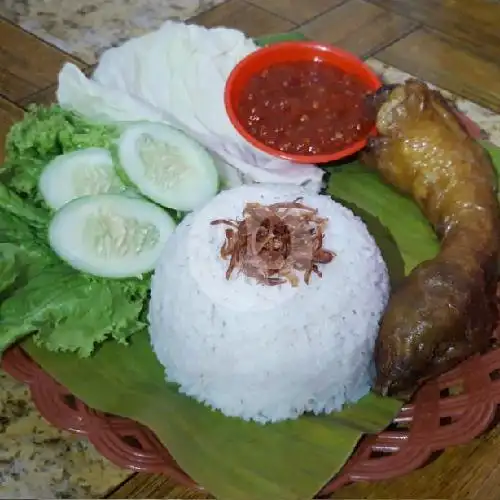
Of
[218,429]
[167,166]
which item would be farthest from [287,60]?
[218,429]

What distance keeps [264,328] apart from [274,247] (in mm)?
201

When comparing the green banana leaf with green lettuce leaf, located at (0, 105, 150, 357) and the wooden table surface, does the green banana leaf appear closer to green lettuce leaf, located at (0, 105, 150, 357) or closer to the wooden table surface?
green lettuce leaf, located at (0, 105, 150, 357)

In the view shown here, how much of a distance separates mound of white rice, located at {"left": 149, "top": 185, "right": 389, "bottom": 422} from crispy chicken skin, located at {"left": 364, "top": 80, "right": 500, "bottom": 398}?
0.33 feet

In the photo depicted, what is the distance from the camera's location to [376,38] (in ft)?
10.2

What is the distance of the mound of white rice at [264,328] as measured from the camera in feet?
5.78

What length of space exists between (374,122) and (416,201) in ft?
0.95

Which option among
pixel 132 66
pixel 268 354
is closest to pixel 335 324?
pixel 268 354

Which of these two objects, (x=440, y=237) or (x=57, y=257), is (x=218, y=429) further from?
(x=440, y=237)

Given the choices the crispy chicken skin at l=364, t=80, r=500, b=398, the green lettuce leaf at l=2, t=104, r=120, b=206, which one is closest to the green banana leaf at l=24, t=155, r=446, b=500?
the crispy chicken skin at l=364, t=80, r=500, b=398

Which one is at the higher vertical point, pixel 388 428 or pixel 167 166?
pixel 167 166

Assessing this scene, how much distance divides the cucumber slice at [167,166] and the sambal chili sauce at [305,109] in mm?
249

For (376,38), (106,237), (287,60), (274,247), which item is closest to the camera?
(274,247)

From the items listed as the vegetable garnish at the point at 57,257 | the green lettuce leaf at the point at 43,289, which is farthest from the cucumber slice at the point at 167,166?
the green lettuce leaf at the point at 43,289

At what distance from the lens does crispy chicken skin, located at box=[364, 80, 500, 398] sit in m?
1.70
